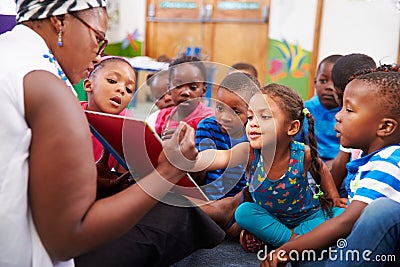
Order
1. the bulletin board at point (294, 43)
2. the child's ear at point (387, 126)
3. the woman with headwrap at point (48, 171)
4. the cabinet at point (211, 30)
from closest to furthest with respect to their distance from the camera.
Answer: the woman with headwrap at point (48, 171), the child's ear at point (387, 126), the bulletin board at point (294, 43), the cabinet at point (211, 30)

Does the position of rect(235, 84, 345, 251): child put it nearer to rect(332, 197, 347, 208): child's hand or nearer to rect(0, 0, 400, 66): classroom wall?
rect(332, 197, 347, 208): child's hand

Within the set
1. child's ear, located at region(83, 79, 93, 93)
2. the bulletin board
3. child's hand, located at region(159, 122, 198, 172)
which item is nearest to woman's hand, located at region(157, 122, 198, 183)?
child's hand, located at region(159, 122, 198, 172)

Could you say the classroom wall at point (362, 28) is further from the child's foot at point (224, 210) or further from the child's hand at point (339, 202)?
the child's foot at point (224, 210)

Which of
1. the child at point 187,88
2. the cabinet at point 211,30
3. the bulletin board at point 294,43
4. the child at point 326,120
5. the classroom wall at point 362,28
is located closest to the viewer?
the child at point 187,88

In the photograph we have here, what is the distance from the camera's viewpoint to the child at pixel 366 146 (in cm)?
107

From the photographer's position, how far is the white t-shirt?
0.74 m

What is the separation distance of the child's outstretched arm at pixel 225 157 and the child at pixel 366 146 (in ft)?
1.02

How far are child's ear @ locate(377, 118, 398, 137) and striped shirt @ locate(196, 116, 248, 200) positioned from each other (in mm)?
439

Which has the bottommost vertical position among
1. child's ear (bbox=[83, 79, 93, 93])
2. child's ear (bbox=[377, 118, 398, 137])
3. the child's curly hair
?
child's ear (bbox=[83, 79, 93, 93])

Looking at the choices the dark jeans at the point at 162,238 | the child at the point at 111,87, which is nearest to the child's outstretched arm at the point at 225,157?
the dark jeans at the point at 162,238

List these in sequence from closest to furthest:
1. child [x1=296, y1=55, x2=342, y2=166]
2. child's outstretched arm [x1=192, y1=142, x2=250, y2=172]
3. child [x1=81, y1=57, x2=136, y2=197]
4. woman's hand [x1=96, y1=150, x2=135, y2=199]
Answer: woman's hand [x1=96, y1=150, x2=135, y2=199]
child's outstretched arm [x1=192, y1=142, x2=250, y2=172]
child [x1=81, y1=57, x2=136, y2=197]
child [x1=296, y1=55, x2=342, y2=166]

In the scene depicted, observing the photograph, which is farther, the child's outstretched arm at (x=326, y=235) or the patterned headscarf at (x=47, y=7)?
the child's outstretched arm at (x=326, y=235)

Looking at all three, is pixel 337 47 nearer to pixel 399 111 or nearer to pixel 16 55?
pixel 399 111

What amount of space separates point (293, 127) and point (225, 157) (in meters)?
0.24
